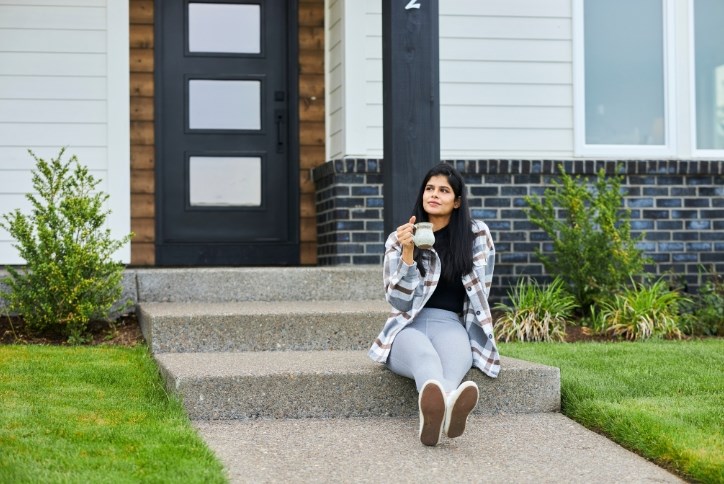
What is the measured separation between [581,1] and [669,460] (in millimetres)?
4826

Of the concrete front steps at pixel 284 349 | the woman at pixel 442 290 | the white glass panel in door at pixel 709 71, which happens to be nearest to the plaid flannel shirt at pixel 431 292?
the woman at pixel 442 290

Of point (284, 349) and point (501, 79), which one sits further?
point (501, 79)

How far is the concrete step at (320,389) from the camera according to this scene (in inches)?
170

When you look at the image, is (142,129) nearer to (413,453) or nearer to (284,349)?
(284,349)

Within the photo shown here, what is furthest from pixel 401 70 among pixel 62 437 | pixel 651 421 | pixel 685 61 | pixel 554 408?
pixel 685 61

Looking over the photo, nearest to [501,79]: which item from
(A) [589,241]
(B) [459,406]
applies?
(A) [589,241]

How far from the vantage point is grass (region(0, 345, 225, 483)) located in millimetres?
3293

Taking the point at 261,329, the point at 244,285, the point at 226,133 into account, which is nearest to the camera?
the point at 261,329

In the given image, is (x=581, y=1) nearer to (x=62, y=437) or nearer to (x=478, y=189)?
(x=478, y=189)

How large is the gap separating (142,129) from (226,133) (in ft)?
2.09

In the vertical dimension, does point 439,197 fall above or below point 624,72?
below

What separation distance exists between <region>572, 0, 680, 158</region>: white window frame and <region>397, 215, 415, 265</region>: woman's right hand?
12.3ft

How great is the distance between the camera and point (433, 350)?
423cm

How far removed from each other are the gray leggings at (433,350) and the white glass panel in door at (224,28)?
4.18 m
